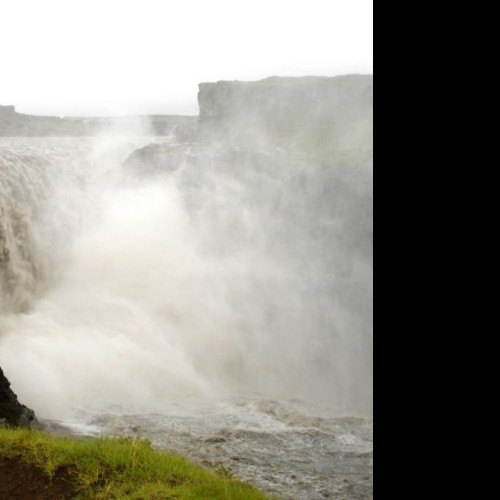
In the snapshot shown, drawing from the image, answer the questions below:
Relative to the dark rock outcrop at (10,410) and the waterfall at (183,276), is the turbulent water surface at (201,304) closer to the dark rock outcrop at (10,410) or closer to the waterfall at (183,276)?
the waterfall at (183,276)

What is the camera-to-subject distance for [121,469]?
240 inches

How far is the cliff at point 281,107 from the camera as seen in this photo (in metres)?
38.6

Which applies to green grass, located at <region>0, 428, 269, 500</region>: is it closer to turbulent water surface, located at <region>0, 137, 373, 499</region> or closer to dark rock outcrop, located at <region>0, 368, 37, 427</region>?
dark rock outcrop, located at <region>0, 368, 37, 427</region>

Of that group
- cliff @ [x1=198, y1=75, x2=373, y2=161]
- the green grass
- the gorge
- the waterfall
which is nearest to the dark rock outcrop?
the gorge

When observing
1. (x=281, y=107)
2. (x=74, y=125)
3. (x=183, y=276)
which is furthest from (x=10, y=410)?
(x=74, y=125)

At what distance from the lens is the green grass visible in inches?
221

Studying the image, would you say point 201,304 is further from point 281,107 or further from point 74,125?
point 74,125

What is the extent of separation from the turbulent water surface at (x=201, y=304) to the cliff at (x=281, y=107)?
228 inches

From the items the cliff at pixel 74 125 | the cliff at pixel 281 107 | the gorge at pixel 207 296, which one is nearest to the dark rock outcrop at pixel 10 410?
the gorge at pixel 207 296

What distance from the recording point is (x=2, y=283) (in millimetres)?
18281

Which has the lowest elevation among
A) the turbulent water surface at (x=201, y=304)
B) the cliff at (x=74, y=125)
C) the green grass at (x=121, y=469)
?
the green grass at (x=121, y=469)

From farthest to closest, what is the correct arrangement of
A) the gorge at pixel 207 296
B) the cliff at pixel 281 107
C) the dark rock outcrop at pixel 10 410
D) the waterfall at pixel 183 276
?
1. the cliff at pixel 281 107
2. the waterfall at pixel 183 276
3. the gorge at pixel 207 296
4. the dark rock outcrop at pixel 10 410
